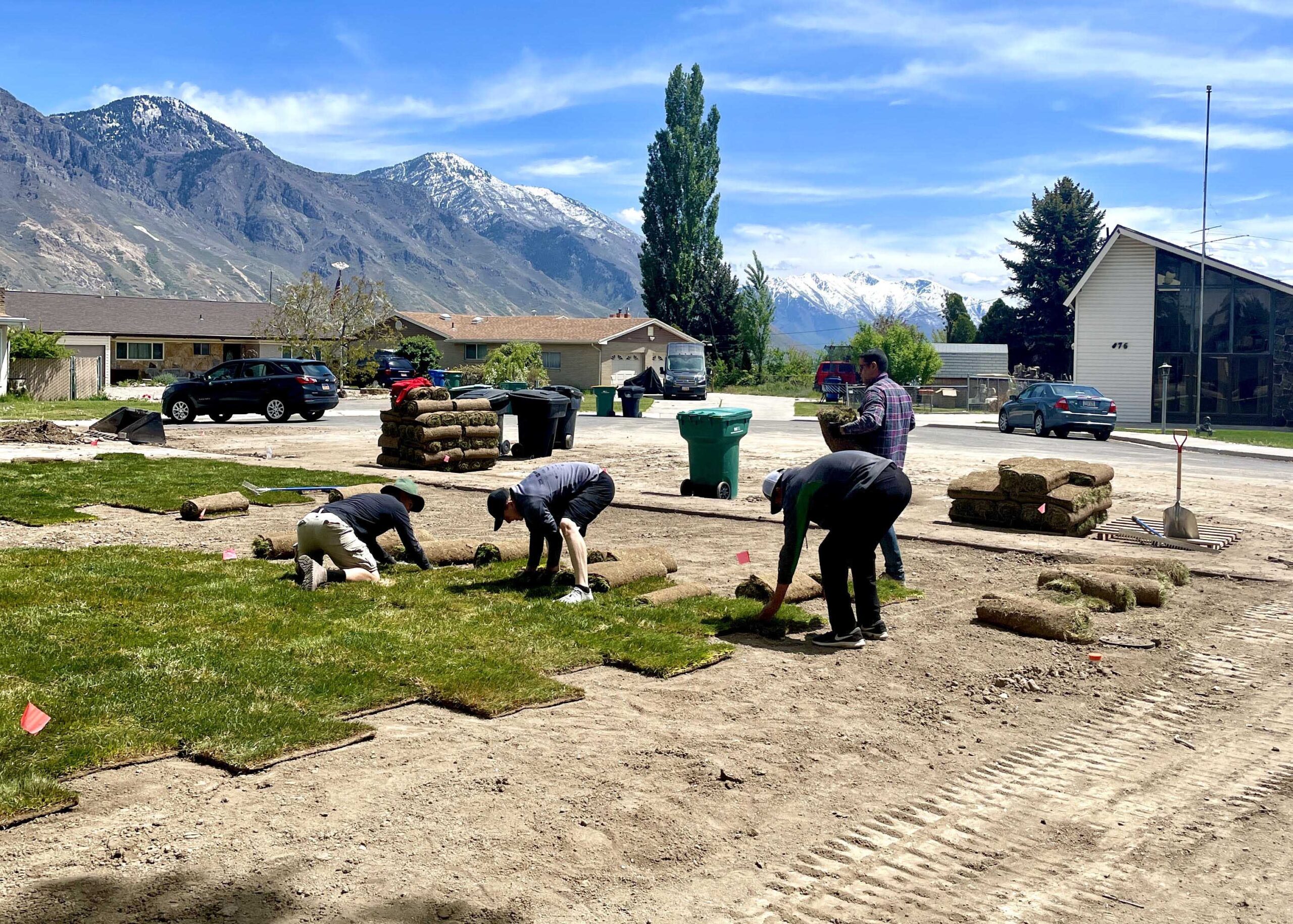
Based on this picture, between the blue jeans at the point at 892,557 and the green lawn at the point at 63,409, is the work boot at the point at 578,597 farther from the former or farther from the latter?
the green lawn at the point at 63,409

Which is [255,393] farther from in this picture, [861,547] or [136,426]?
[861,547]

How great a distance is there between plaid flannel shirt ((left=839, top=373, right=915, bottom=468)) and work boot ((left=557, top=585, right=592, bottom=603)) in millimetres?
2572

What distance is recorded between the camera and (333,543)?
9.02 metres

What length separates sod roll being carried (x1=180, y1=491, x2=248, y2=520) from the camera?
508 inches

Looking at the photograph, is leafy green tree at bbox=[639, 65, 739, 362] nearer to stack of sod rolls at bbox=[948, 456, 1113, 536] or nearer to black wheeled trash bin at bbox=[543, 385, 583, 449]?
black wheeled trash bin at bbox=[543, 385, 583, 449]

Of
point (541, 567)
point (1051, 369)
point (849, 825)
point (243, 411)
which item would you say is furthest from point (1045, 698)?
point (1051, 369)

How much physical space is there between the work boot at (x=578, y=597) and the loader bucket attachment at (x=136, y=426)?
55.9ft

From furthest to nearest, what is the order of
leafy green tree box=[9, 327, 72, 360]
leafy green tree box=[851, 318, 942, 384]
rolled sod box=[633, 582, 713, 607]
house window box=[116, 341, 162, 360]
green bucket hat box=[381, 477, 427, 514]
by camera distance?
leafy green tree box=[851, 318, 942, 384] → house window box=[116, 341, 162, 360] → leafy green tree box=[9, 327, 72, 360] → green bucket hat box=[381, 477, 427, 514] → rolled sod box=[633, 582, 713, 607]

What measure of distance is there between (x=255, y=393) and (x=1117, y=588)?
25.8 m

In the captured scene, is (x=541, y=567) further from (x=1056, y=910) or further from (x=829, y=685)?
(x=1056, y=910)

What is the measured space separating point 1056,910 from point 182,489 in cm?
1363

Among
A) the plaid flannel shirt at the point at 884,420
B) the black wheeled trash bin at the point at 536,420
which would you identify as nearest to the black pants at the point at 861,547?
the plaid flannel shirt at the point at 884,420

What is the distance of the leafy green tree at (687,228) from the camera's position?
7719cm

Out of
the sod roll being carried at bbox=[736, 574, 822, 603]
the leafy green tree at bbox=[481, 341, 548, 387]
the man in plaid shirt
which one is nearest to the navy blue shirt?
the sod roll being carried at bbox=[736, 574, 822, 603]
